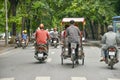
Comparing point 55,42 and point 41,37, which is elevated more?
point 41,37

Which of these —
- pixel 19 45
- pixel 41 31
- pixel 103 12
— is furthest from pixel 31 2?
pixel 41 31

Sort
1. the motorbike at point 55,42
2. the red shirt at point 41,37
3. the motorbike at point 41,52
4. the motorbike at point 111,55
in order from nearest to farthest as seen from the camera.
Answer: the motorbike at point 111,55 → the motorbike at point 41,52 → the red shirt at point 41,37 → the motorbike at point 55,42

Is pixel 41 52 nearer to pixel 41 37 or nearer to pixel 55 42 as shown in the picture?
pixel 41 37

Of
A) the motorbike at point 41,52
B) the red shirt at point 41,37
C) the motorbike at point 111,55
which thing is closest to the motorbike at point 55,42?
the red shirt at point 41,37

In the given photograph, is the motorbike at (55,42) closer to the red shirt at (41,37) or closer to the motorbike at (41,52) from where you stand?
the red shirt at (41,37)

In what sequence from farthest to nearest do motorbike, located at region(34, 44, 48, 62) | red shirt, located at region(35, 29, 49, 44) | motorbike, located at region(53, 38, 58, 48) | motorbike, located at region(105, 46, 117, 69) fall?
1. motorbike, located at region(53, 38, 58, 48)
2. red shirt, located at region(35, 29, 49, 44)
3. motorbike, located at region(34, 44, 48, 62)
4. motorbike, located at region(105, 46, 117, 69)

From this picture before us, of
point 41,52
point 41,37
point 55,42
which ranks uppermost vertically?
point 41,37

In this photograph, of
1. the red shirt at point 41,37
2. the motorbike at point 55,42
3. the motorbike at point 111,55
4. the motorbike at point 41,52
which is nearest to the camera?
the motorbike at point 111,55

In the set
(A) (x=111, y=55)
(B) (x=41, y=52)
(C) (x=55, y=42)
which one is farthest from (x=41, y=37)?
(C) (x=55, y=42)

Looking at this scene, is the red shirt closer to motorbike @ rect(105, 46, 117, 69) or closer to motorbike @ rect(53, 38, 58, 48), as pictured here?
motorbike @ rect(105, 46, 117, 69)

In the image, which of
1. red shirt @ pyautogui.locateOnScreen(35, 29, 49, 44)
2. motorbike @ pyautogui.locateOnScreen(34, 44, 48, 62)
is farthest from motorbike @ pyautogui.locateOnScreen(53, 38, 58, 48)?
motorbike @ pyautogui.locateOnScreen(34, 44, 48, 62)

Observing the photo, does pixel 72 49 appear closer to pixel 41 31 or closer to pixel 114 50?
pixel 114 50

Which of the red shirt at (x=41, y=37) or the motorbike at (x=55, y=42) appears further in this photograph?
the motorbike at (x=55, y=42)

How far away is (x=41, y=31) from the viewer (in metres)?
21.1
